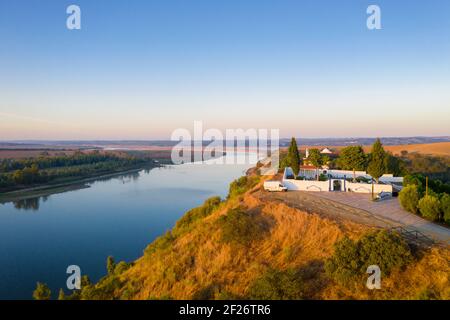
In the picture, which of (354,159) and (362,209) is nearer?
(362,209)

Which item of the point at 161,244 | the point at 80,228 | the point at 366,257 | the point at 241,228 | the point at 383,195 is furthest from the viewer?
the point at 80,228

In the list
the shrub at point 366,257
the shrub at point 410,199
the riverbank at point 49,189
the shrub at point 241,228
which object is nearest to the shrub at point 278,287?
the shrub at point 366,257

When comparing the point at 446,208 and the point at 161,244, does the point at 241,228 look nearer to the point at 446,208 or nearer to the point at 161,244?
the point at 161,244

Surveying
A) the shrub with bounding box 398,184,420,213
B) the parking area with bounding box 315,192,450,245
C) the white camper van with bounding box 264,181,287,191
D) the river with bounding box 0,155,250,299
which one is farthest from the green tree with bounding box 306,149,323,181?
the river with bounding box 0,155,250,299

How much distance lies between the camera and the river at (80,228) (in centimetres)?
1761

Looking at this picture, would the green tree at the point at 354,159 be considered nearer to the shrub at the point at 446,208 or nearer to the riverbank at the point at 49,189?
the shrub at the point at 446,208

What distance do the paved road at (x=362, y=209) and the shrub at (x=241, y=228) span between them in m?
2.24

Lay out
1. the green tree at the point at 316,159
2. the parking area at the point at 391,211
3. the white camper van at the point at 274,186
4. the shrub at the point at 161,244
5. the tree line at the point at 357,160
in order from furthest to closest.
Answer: the green tree at the point at 316,159
the tree line at the point at 357,160
the white camper van at the point at 274,186
the shrub at the point at 161,244
the parking area at the point at 391,211

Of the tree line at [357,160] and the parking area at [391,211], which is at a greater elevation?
the tree line at [357,160]

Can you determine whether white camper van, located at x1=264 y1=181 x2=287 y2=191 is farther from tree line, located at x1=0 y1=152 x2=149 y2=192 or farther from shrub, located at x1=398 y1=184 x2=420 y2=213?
tree line, located at x1=0 y1=152 x2=149 y2=192

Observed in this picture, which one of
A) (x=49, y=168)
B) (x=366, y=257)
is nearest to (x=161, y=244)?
(x=366, y=257)

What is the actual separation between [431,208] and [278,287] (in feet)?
26.4

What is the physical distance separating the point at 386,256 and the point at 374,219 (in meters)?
3.50

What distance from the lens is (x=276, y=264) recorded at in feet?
→ 31.7
